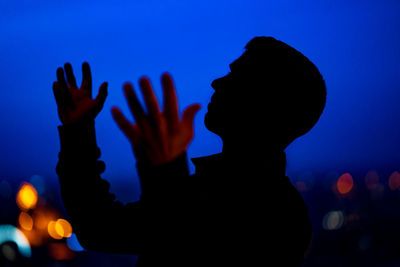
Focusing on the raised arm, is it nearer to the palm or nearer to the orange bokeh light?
the palm

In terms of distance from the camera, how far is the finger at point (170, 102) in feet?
3.67

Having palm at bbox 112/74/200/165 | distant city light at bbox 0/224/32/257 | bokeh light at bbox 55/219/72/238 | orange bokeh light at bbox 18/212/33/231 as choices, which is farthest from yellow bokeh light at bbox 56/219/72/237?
palm at bbox 112/74/200/165

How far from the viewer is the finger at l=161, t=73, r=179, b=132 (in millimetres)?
Answer: 1119

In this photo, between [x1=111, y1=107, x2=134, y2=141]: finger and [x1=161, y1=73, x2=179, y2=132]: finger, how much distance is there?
0.12 meters

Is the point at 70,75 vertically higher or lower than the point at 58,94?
higher

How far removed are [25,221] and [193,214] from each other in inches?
1910

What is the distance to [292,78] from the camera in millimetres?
1771

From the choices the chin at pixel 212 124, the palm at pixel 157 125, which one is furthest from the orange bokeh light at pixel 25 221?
the palm at pixel 157 125

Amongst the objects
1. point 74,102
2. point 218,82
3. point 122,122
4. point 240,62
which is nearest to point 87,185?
point 74,102

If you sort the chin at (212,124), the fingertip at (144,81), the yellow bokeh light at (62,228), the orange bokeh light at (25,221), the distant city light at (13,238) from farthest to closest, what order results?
the yellow bokeh light at (62,228)
the orange bokeh light at (25,221)
the distant city light at (13,238)
the chin at (212,124)
the fingertip at (144,81)

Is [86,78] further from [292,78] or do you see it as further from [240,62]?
[292,78]

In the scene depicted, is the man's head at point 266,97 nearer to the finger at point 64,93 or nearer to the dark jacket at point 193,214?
the dark jacket at point 193,214

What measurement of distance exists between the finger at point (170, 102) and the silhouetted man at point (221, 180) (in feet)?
0.30

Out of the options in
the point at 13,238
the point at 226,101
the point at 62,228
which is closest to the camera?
the point at 226,101
